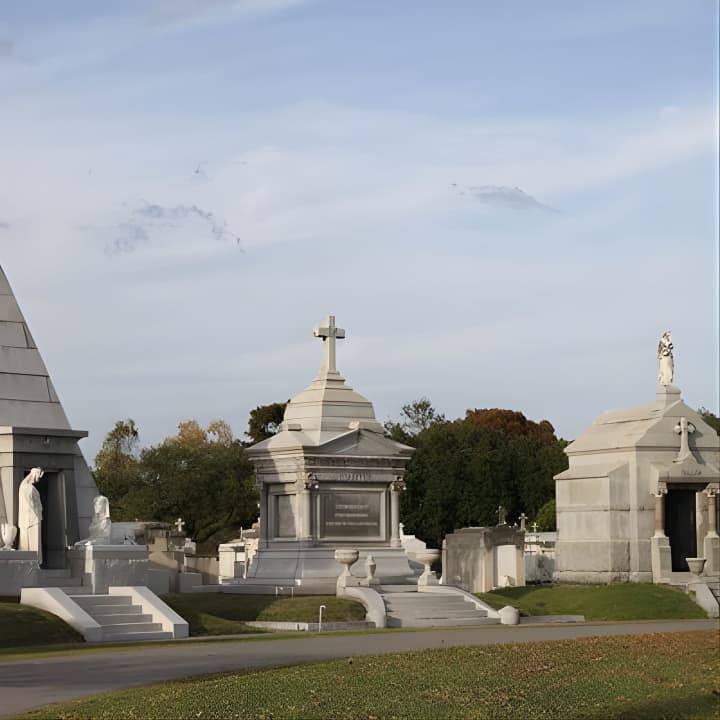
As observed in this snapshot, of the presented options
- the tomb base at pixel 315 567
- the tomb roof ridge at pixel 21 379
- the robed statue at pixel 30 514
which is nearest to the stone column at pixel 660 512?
the tomb base at pixel 315 567

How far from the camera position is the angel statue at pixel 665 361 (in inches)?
1869

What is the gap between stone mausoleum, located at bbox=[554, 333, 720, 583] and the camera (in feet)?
144

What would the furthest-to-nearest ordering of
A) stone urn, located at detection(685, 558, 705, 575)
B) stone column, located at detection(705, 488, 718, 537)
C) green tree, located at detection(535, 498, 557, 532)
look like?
green tree, located at detection(535, 498, 557, 532) → stone column, located at detection(705, 488, 718, 537) → stone urn, located at detection(685, 558, 705, 575)

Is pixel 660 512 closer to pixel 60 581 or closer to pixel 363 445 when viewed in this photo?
pixel 363 445

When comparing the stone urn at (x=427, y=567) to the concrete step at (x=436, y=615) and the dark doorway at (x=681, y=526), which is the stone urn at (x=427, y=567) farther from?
the dark doorway at (x=681, y=526)

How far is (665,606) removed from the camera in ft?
128

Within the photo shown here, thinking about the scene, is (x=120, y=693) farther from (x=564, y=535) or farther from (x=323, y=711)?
(x=564, y=535)

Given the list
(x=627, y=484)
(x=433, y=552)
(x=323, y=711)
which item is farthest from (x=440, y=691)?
(x=627, y=484)

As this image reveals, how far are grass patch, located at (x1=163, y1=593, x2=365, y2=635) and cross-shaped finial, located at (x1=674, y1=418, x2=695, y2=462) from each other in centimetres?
1322

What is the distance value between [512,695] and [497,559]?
94.6ft

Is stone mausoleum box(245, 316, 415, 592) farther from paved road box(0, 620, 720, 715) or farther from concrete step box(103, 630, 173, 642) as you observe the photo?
concrete step box(103, 630, 173, 642)

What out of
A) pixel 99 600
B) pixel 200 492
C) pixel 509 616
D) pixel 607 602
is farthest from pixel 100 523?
pixel 200 492

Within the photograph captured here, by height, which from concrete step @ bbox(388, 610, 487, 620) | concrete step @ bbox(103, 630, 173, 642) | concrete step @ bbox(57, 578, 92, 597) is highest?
concrete step @ bbox(57, 578, 92, 597)

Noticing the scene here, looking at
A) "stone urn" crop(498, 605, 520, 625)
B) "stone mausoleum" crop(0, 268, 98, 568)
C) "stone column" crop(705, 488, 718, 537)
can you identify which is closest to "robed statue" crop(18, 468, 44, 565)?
"stone mausoleum" crop(0, 268, 98, 568)
